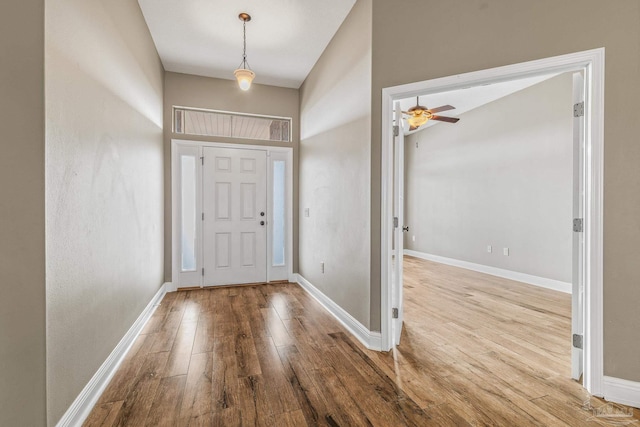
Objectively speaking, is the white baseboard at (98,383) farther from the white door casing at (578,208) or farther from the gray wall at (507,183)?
the gray wall at (507,183)

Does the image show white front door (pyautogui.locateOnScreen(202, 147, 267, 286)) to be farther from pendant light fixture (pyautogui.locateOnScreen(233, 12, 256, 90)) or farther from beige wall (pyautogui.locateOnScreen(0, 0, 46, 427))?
beige wall (pyautogui.locateOnScreen(0, 0, 46, 427))

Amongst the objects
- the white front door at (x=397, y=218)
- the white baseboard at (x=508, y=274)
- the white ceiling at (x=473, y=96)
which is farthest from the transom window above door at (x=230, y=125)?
the white baseboard at (x=508, y=274)

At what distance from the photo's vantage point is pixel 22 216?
1216 mm

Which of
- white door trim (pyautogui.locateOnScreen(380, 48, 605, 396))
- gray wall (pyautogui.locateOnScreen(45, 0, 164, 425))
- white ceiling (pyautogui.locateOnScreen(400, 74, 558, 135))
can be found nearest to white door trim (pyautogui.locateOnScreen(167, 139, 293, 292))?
gray wall (pyautogui.locateOnScreen(45, 0, 164, 425))

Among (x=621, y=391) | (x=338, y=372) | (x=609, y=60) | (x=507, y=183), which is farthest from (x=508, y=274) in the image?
(x=338, y=372)

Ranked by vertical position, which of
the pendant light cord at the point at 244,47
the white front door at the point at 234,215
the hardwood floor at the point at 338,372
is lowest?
the hardwood floor at the point at 338,372

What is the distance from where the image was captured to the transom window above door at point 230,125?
13.5 ft

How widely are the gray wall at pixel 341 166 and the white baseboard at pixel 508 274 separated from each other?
10.9 ft

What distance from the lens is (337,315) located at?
10.0 feet

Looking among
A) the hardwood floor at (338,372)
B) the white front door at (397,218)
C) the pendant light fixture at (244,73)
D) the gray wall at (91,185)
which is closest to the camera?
the gray wall at (91,185)

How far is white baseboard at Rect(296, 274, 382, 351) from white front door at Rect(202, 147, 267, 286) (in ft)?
3.54

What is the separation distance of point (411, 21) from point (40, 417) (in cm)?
322

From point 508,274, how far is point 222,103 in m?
5.27

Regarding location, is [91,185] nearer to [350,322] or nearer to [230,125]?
[350,322]
